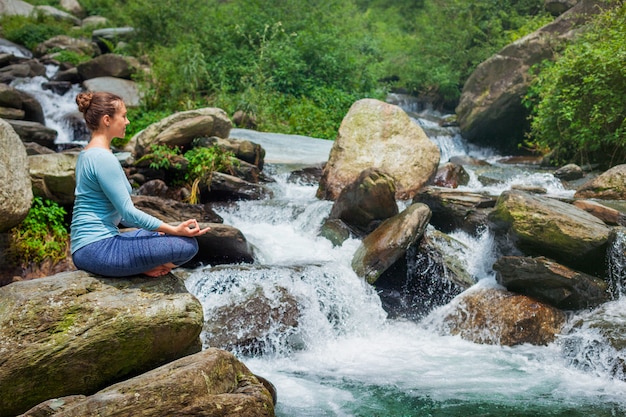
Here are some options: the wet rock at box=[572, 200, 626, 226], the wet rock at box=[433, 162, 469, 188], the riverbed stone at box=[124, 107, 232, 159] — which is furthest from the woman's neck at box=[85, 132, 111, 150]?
the wet rock at box=[433, 162, 469, 188]

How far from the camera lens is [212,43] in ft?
68.0

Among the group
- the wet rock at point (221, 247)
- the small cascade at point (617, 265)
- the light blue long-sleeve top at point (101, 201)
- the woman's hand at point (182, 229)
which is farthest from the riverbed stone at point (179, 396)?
the small cascade at point (617, 265)

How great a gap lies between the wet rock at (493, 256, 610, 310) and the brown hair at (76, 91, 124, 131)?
5.23 meters

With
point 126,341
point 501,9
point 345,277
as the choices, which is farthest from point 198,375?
point 501,9

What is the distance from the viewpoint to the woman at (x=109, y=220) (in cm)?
363

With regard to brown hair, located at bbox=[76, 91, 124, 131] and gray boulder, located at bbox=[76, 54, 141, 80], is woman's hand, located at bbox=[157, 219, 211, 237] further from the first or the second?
gray boulder, located at bbox=[76, 54, 141, 80]

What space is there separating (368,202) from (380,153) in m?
2.46

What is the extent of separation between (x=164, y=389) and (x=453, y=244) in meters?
5.82

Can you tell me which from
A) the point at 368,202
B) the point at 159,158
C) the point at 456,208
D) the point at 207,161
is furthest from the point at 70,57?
the point at 456,208

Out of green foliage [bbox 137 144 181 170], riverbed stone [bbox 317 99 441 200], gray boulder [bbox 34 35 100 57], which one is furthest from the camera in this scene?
gray boulder [bbox 34 35 100 57]

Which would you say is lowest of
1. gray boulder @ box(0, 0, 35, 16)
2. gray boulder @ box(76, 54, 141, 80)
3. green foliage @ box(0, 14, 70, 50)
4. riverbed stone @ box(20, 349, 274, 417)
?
riverbed stone @ box(20, 349, 274, 417)

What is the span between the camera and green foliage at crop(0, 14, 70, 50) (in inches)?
901

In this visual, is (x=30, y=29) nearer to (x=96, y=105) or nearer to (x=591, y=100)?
(x=591, y=100)

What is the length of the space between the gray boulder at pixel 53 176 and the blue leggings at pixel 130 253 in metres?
4.28
